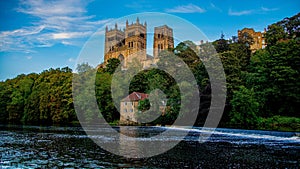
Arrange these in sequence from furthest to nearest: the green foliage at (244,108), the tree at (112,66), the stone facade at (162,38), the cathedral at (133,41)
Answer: the stone facade at (162,38), the cathedral at (133,41), the tree at (112,66), the green foliage at (244,108)

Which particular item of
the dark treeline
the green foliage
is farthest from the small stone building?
the green foliage

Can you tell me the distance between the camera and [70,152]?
60.2 feet

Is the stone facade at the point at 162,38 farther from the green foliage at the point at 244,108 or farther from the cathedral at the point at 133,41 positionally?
the green foliage at the point at 244,108

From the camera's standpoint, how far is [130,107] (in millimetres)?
63125

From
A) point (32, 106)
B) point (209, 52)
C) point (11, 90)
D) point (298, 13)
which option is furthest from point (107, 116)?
point (298, 13)

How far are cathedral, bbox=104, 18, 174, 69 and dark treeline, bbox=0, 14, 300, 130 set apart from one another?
31062mm

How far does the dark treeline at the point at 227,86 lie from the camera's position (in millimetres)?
42906

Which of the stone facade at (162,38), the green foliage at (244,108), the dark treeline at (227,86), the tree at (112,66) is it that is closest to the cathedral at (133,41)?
the stone facade at (162,38)

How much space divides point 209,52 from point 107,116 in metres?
25.7

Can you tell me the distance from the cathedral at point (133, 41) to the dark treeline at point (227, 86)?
102ft

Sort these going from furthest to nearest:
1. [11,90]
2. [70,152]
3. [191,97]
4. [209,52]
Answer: [11,90]
[209,52]
[191,97]
[70,152]

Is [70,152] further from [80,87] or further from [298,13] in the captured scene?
[298,13]

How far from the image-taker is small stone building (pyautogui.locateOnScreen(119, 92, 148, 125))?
61069 millimetres

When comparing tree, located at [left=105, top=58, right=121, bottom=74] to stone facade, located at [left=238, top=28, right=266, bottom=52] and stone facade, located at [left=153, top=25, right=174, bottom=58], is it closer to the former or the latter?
stone facade, located at [left=153, top=25, right=174, bottom=58]
